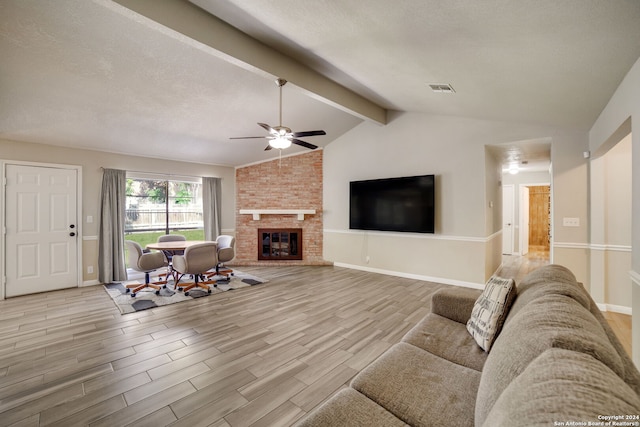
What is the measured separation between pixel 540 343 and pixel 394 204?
179 inches

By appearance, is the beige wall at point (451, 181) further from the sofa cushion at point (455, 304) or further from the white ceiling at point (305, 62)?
the sofa cushion at point (455, 304)

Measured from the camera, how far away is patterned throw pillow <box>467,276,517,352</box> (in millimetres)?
1682

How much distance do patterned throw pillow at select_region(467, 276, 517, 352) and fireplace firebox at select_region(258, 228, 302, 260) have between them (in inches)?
207

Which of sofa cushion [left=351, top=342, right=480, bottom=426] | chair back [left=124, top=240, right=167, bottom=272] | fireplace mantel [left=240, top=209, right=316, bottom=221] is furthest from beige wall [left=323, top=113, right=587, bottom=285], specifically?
chair back [left=124, top=240, right=167, bottom=272]

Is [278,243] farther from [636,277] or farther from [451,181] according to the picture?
[636,277]

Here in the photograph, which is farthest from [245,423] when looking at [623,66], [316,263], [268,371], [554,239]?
[316,263]

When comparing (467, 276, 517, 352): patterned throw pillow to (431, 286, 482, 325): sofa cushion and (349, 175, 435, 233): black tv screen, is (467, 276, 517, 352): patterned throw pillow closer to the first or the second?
(431, 286, 482, 325): sofa cushion

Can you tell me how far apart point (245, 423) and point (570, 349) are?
70.5 inches

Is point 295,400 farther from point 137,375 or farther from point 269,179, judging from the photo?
point 269,179

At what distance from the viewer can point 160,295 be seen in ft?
14.3

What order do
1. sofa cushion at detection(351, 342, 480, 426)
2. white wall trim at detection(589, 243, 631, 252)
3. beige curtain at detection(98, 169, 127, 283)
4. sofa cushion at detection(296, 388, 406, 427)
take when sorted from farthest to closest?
beige curtain at detection(98, 169, 127, 283) → white wall trim at detection(589, 243, 631, 252) → sofa cushion at detection(351, 342, 480, 426) → sofa cushion at detection(296, 388, 406, 427)

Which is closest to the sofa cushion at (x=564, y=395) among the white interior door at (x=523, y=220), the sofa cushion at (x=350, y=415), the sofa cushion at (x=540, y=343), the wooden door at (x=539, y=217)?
the sofa cushion at (x=540, y=343)

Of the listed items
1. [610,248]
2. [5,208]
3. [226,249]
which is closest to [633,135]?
[610,248]

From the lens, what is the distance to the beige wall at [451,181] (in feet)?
12.8
